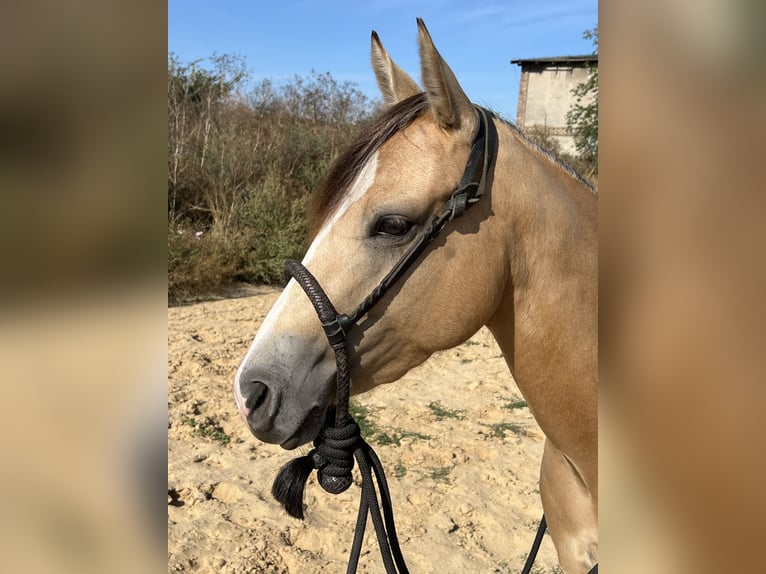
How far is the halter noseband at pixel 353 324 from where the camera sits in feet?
4.27

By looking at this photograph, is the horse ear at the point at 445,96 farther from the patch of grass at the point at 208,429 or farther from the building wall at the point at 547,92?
the building wall at the point at 547,92

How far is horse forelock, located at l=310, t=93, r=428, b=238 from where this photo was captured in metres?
1.39

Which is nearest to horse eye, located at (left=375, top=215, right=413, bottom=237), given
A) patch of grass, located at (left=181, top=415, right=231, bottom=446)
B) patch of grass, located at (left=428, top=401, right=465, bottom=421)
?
patch of grass, located at (left=181, top=415, right=231, bottom=446)

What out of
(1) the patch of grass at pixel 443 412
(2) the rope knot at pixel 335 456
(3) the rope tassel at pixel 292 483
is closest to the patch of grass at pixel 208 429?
(1) the patch of grass at pixel 443 412

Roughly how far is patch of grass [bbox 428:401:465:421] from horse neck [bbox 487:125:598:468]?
132 inches

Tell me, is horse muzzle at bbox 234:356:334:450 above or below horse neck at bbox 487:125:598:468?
below

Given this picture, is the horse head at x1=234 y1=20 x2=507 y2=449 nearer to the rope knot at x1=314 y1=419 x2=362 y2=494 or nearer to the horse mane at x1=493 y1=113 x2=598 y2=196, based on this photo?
the rope knot at x1=314 y1=419 x2=362 y2=494

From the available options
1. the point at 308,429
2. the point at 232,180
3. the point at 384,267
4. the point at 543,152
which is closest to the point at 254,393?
the point at 308,429

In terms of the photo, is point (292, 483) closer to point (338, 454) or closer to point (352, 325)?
point (338, 454)

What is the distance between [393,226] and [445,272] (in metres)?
0.17

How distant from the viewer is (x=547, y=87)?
2056 centimetres

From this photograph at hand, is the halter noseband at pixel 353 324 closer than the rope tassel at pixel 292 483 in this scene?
Yes
